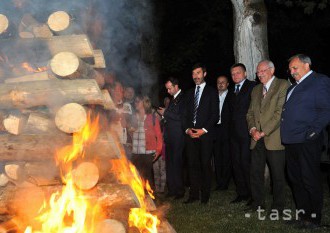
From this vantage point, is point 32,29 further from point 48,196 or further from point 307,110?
point 307,110

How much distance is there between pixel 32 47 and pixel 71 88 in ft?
2.77

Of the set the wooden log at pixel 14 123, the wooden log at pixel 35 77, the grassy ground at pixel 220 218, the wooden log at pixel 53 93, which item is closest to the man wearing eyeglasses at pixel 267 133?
the grassy ground at pixel 220 218

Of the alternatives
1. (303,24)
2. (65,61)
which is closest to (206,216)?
(65,61)

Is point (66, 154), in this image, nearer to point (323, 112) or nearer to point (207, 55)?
point (323, 112)

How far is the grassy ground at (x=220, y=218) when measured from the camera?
5.81 metres

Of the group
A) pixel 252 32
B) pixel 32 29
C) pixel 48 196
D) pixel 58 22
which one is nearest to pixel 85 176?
pixel 48 196

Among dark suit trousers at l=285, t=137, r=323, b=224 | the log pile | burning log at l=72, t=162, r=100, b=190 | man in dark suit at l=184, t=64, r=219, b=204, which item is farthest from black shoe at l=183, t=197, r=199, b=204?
burning log at l=72, t=162, r=100, b=190

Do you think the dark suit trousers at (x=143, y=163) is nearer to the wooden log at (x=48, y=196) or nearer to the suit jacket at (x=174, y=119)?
the suit jacket at (x=174, y=119)

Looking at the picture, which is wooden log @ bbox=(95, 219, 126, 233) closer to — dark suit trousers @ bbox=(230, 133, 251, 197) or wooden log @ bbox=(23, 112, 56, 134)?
wooden log @ bbox=(23, 112, 56, 134)

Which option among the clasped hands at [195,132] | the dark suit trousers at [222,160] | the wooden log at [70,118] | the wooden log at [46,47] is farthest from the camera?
the dark suit trousers at [222,160]

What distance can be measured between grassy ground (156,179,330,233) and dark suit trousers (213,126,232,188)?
99 cm

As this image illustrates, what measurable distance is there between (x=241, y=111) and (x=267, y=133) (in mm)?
938

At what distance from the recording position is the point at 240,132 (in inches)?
281

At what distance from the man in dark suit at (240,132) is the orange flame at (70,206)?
2798mm
